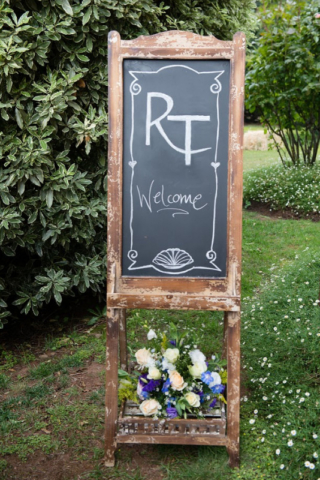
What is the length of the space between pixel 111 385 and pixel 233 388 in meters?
0.61

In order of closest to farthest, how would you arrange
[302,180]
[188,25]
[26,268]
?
1. [26,268]
2. [188,25]
3. [302,180]

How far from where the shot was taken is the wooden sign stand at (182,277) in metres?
2.42

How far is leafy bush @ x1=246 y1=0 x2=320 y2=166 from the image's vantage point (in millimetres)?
7602

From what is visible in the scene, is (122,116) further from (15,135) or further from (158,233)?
(15,135)

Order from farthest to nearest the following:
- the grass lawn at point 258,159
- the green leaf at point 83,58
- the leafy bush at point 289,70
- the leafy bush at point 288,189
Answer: the grass lawn at point 258,159 < the leafy bush at point 289,70 < the leafy bush at point 288,189 < the green leaf at point 83,58

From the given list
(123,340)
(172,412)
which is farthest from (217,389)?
(123,340)

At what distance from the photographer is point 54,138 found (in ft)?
12.0

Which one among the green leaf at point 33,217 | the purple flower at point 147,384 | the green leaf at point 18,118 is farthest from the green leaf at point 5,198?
the purple flower at point 147,384

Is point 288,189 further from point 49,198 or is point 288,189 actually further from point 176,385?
point 176,385

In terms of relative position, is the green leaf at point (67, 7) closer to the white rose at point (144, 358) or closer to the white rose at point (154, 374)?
the white rose at point (144, 358)

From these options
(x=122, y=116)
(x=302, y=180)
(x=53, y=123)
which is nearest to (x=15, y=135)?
(x=53, y=123)

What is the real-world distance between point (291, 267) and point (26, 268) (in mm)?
2550

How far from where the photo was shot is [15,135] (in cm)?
350

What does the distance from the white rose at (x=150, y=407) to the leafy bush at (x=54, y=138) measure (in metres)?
1.36
